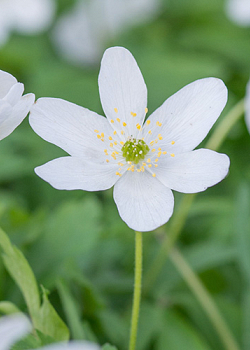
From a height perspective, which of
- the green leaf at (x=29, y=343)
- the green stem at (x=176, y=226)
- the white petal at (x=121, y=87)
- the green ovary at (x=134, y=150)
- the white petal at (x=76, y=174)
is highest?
the white petal at (x=121, y=87)

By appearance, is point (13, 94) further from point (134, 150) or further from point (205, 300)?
point (205, 300)

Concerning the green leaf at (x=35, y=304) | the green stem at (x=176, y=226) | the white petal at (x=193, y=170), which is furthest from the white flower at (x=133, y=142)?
the green stem at (x=176, y=226)

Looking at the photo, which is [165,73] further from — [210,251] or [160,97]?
[210,251]

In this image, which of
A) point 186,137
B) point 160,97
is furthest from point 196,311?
point 160,97

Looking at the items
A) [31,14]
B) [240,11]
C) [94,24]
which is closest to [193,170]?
[240,11]

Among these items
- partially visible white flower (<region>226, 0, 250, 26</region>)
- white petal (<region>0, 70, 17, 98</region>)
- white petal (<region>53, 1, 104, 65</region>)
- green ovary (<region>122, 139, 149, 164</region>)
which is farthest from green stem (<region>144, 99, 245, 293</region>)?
white petal (<region>53, 1, 104, 65</region>)

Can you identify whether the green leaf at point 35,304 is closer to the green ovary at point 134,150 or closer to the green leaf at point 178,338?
the green ovary at point 134,150
